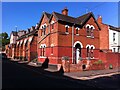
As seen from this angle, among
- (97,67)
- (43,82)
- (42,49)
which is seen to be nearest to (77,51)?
(97,67)

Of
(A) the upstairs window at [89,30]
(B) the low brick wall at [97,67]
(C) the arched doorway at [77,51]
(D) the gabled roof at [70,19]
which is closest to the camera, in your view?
(B) the low brick wall at [97,67]

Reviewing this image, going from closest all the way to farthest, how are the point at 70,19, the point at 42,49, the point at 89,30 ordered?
the point at 70,19 → the point at 89,30 → the point at 42,49

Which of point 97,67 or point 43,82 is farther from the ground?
point 97,67

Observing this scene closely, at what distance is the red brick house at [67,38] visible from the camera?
2469 centimetres

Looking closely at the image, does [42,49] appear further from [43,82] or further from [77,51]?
[43,82]

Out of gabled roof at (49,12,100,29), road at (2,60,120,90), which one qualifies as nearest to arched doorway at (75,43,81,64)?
gabled roof at (49,12,100,29)

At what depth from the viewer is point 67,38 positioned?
25.3 metres

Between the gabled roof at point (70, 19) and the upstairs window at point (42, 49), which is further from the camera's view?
the upstairs window at point (42, 49)

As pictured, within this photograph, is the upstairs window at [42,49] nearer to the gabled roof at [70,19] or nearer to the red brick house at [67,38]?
the red brick house at [67,38]

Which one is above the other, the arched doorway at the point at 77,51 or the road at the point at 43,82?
the arched doorway at the point at 77,51

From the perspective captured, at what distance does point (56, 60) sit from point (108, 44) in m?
13.0

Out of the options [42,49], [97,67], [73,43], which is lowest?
[97,67]

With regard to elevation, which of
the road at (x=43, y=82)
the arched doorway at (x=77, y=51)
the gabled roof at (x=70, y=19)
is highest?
the gabled roof at (x=70, y=19)

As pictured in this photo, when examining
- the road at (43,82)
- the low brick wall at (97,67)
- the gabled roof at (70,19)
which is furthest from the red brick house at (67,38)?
the road at (43,82)
